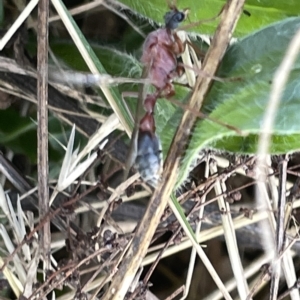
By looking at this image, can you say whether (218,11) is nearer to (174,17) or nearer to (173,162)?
(174,17)

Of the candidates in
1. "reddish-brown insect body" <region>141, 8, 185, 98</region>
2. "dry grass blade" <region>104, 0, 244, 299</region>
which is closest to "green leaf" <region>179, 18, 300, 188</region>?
"dry grass blade" <region>104, 0, 244, 299</region>

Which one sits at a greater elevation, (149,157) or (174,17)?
(174,17)

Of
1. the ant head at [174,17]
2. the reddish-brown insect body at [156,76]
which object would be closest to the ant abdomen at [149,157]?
the reddish-brown insect body at [156,76]

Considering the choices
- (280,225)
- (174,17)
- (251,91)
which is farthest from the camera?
(280,225)

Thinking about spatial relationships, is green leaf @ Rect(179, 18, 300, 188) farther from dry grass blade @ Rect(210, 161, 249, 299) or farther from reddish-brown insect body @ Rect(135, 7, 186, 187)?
dry grass blade @ Rect(210, 161, 249, 299)

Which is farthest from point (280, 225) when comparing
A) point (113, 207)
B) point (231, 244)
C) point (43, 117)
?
point (43, 117)

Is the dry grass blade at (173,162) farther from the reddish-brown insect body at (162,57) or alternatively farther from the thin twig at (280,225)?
the thin twig at (280,225)
